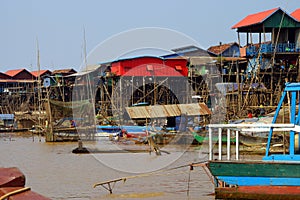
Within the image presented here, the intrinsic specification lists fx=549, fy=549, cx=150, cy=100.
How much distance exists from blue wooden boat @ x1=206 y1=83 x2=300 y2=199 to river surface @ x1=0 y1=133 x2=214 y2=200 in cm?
264

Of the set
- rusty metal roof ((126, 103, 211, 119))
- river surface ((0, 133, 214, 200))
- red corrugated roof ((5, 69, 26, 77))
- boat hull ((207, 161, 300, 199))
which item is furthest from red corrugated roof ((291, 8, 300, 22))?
red corrugated roof ((5, 69, 26, 77))

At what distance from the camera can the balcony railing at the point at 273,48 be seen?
28.3m

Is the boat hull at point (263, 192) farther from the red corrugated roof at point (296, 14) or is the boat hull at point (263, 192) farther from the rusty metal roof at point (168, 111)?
the red corrugated roof at point (296, 14)

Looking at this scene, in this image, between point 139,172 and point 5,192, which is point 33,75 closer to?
point 139,172

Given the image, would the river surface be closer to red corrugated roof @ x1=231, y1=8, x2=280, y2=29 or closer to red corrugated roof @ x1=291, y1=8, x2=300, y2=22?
red corrugated roof @ x1=231, y1=8, x2=280, y2=29

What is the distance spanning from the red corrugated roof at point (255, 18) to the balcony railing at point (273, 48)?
4.74 ft

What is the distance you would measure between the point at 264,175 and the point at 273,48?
21.5 m

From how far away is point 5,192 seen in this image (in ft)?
11.8

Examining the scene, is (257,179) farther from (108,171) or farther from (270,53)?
(270,53)

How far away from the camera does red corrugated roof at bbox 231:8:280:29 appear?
97.2 feet

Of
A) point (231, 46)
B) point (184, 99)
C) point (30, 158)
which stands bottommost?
point (30, 158)

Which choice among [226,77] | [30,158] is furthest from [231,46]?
[30,158]

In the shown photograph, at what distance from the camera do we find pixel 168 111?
26.8 meters

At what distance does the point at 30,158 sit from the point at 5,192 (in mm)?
18425
